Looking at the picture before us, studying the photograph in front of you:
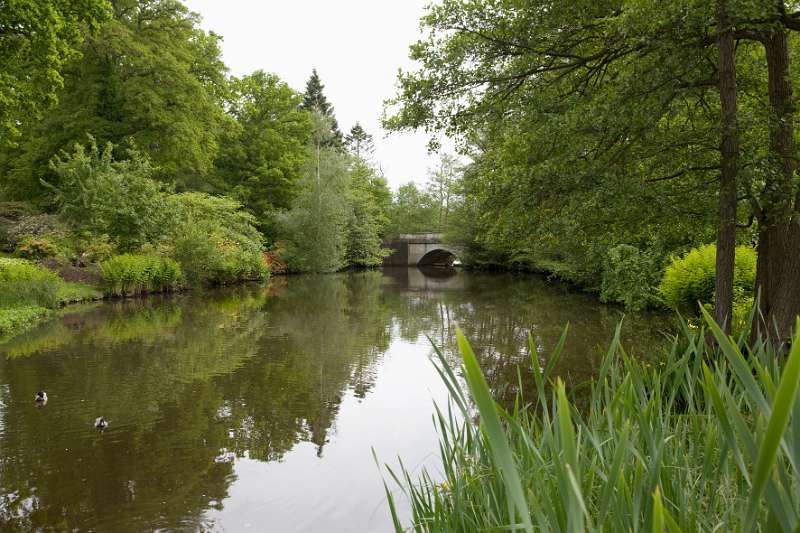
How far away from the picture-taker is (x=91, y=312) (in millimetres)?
13523

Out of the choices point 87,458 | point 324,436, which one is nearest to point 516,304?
point 324,436

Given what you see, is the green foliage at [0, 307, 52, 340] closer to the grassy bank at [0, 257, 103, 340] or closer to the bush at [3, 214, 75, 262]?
the grassy bank at [0, 257, 103, 340]

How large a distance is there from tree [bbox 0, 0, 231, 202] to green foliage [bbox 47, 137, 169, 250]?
315 cm

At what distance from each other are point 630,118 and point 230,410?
16.4 ft

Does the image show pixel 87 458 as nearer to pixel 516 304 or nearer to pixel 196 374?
pixel 196 374

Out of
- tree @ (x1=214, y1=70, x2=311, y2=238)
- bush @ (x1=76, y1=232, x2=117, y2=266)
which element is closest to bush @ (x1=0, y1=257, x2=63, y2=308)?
bush @ (x1=76, y1=232, x2=117, y2=266)

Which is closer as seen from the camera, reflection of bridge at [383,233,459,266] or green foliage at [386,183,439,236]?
reflection of bridge at [383,233,459,266]

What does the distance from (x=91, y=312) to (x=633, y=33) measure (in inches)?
511

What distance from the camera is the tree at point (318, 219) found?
28.5m

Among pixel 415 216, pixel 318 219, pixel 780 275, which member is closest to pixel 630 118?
pixel 780 275

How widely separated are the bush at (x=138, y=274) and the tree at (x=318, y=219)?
1059 cm

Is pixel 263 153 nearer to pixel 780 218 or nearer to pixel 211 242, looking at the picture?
pixel 211 242

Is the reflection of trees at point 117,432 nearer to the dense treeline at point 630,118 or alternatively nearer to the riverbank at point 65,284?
the riverbank at point 65,284

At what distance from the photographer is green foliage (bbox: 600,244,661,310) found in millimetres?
12695
